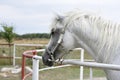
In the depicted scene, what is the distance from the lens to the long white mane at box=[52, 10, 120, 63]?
3.23 m

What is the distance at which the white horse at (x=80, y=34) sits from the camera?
3322 mm

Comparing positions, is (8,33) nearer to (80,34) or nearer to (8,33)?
(8,33)

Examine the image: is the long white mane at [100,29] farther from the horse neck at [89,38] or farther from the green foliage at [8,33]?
the green foliage at [8,33]

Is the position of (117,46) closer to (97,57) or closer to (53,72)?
(97,57)

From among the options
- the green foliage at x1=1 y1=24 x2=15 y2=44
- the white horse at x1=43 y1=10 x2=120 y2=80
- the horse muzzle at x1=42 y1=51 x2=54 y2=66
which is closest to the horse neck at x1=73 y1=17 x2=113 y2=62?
the white horse at x1=43 y1=10 x2=120 y2=80

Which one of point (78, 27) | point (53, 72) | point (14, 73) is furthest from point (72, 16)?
point (14, 73)

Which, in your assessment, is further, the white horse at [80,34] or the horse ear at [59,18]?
the horse ear at [59,18]

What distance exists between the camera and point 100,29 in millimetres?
3381

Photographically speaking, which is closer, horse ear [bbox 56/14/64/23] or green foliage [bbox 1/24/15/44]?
horse ear [bbox 56/14/64/23]

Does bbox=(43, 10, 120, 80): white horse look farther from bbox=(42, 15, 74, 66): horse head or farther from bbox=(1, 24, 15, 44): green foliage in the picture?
bbox=(1, 24, 15, 44): green foliage

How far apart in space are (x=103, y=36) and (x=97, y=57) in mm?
225

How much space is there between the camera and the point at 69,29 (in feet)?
11.3

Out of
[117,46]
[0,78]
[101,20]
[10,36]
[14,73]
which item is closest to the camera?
[117,46]

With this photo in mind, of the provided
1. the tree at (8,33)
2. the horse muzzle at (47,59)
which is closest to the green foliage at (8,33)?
the tree at (8,33)
